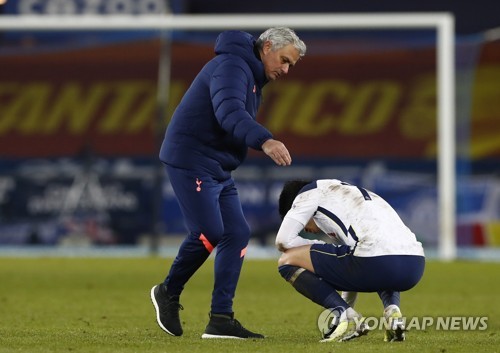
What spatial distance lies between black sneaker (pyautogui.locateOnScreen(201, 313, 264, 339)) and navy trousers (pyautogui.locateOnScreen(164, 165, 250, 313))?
48 millimetres

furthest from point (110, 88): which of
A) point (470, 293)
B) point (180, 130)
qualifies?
point (180, 130)

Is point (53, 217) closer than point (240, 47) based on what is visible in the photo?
No

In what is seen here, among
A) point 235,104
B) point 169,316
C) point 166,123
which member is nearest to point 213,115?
point 235,104

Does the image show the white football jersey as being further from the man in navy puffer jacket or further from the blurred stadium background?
the blurred stadium background

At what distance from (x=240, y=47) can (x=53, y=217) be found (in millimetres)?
10700

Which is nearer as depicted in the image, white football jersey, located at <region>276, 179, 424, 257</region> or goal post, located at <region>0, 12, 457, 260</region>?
white football jersey, located at <region>276, 179, 424, 257</region>

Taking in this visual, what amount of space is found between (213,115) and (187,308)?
303 centimetres

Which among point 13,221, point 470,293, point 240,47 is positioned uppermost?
point 240,47

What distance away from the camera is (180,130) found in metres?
7.45

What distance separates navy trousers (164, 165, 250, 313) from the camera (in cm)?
738

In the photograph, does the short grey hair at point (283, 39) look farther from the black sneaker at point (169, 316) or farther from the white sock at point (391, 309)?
the black sneaker at point (169, 316)

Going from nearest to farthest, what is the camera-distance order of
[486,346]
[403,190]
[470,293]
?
[486,346] → [470,293] → [403,190]

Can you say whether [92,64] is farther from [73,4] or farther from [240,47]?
[240,47]

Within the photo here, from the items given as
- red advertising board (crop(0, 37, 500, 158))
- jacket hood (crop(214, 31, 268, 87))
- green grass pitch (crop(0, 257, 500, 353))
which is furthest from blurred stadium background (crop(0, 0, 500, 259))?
jacket hood (crop(214, 31, 268, 87))
